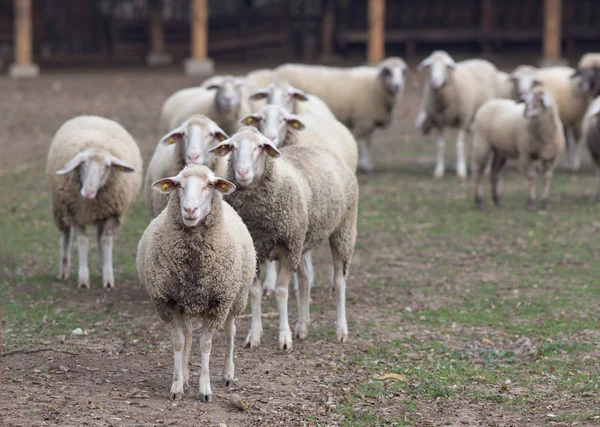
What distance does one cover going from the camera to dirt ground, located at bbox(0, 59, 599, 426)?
5.55 metres

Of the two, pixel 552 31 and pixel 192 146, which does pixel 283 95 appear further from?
pixel 552 31

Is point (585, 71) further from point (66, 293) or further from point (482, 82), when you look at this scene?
point (66, 293)

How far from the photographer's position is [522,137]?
37.9ft

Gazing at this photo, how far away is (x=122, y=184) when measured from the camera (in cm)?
852

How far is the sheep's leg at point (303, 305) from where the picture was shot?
721 cm

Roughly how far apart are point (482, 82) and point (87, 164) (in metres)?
8.14

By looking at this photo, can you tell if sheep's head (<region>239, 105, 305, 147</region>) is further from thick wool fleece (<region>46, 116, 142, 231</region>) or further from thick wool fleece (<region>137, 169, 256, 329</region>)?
thick wool fleece (<region>137, 169, 256, 329</region>)

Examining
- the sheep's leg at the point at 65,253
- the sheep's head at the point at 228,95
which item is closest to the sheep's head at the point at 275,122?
the sheep's leg at the point at 65,253

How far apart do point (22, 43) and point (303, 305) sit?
52.9ft

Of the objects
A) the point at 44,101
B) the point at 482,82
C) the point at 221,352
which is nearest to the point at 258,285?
the point at 221,352

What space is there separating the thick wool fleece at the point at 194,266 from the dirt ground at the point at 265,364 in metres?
0.51

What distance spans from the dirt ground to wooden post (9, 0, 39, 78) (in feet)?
40.7

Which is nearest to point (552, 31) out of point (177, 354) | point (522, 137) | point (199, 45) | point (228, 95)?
point (199, 45)

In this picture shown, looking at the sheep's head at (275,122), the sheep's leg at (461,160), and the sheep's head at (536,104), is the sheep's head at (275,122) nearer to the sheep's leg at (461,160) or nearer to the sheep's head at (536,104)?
the sheep's head at (536,104)
